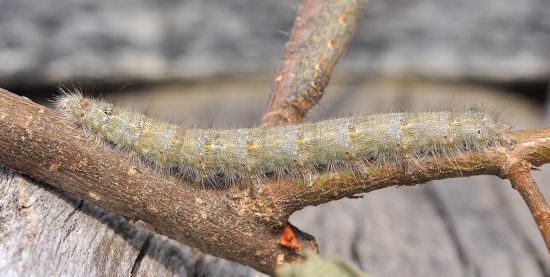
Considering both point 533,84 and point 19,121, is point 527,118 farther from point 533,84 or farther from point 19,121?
point 19,121

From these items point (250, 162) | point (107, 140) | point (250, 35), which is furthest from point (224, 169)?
point (250, 35)

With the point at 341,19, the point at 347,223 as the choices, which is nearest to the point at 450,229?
the point at 347,223

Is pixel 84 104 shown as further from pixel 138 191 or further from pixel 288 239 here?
pixel 288 239

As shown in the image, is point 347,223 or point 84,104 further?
point 347,223

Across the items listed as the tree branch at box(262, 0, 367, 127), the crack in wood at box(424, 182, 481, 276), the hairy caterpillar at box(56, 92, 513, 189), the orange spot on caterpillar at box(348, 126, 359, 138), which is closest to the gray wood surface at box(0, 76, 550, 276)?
the crack in wood at box(424, 182, 481, 276)

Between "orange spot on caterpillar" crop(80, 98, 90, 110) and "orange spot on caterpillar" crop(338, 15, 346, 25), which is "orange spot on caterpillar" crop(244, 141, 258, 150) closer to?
"orange spot on caterpillar" crop(80, 98, 90, 110)

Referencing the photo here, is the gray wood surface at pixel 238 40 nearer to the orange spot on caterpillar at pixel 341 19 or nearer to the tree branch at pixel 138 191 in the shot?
the orange spot on caterpillar at pixel 341 19

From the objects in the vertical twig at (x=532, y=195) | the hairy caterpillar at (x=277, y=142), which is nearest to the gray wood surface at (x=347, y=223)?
the hairy caterpillar at (x=277, y=142)
